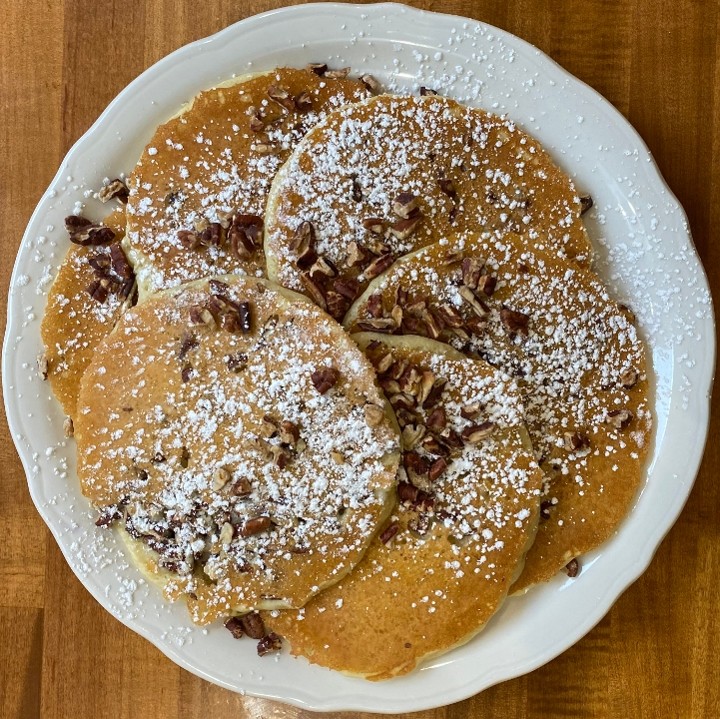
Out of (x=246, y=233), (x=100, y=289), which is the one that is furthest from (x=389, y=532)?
(x=100, y=289)

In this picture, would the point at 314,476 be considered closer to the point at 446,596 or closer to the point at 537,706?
the point at 446,596

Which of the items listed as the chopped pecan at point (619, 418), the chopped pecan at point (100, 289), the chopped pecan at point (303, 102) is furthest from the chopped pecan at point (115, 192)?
the chopped pecan at point (619, 418)

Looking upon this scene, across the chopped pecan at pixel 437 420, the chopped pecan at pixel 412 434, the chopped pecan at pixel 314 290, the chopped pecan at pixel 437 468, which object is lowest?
the chopped pecan at pixel 437 468

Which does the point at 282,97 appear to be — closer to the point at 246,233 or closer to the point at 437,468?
Answer: the point at 246,233

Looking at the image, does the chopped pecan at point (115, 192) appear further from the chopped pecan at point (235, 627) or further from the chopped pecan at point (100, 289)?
the chopped pecan at point (235, 627)

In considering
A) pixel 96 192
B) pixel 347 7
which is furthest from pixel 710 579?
pixel 96 192

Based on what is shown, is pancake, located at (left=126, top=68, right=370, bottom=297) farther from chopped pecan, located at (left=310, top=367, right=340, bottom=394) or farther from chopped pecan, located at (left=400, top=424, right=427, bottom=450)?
chopped pecan, located at (left=400, top=424, right=427, bottom=450)
